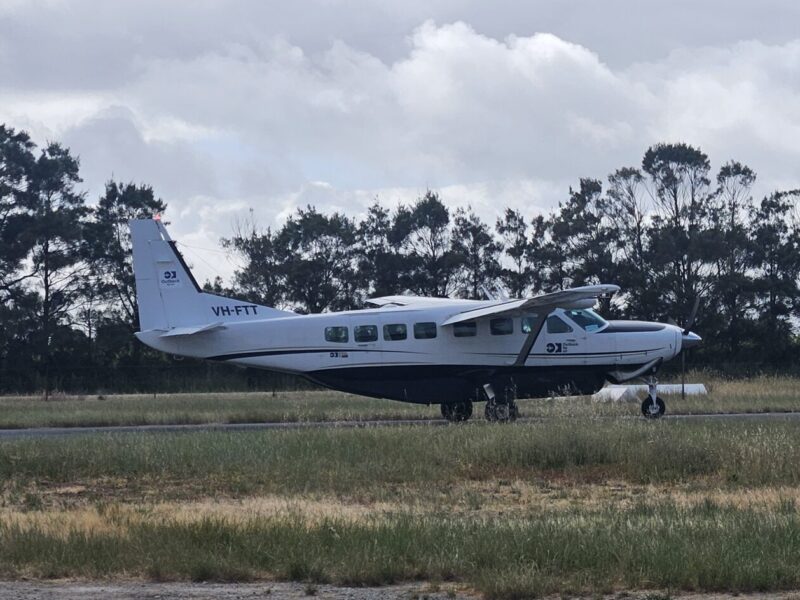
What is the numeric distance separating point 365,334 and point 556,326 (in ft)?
15.4

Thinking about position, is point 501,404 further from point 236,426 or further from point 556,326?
point 236,426

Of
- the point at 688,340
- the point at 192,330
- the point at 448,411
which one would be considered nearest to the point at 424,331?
the point at 448,411

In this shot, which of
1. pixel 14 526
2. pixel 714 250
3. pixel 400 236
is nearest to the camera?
pixel 14 526

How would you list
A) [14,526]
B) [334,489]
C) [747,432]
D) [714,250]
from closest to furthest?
[14,526], [334,489], [747,432], [714,250]

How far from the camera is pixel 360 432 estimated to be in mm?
22297

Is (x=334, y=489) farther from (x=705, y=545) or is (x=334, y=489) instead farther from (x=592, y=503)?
(x=705, y=545)

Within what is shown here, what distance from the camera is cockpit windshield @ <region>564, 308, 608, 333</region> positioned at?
29.6m

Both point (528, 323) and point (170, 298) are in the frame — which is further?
point (170, 298)

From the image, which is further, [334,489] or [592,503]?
[334,489]

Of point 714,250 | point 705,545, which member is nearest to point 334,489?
point 705,545

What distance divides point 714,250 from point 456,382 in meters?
39.7

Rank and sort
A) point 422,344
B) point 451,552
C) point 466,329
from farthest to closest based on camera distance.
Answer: point 466,329, point 422,344, point 451,552

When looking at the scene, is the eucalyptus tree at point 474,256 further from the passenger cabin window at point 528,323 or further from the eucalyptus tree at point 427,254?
the passenger cabin window at point 528,323

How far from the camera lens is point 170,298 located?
29719mm
